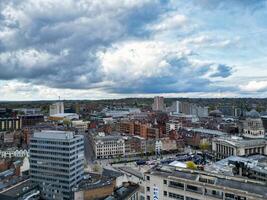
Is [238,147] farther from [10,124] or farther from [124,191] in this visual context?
[10,124]

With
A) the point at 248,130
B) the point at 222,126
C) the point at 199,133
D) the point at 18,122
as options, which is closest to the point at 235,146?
the point at 248,130

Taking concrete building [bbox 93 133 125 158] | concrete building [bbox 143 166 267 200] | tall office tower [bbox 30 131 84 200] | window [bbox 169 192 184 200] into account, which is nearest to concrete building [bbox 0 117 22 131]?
concrete building [bbox 93 133 125 158]

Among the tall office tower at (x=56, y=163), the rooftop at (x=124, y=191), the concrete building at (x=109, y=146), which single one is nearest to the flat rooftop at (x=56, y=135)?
the tall office tower at (x=56, y=163)

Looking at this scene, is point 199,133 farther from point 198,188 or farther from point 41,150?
point 198,188

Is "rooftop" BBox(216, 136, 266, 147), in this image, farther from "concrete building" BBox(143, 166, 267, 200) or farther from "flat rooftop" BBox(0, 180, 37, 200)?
"concrete building" BBox(143, 166, 267, 200)

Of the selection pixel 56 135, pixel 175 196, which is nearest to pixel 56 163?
pixel 56 135
